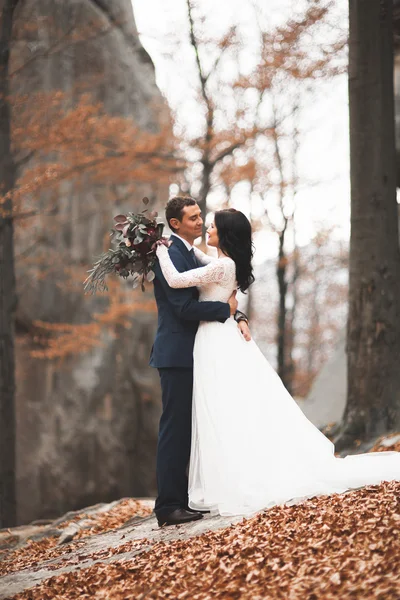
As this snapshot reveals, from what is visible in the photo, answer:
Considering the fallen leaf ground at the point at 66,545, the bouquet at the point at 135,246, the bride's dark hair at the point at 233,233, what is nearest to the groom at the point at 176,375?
the bouquet at the point at 135,246

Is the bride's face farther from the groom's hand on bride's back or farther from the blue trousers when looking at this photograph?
the blue trousers

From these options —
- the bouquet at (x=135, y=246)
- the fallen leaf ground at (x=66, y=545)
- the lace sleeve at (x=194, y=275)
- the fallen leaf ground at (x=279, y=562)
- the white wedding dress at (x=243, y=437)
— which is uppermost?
the bouquet at (x=135, y=246)

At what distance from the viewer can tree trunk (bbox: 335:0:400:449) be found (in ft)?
22.8

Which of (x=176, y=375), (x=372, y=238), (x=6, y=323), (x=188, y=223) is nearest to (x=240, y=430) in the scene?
(x=176, y=375)

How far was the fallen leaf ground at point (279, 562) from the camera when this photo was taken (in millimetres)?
3027

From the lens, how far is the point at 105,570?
3.97m

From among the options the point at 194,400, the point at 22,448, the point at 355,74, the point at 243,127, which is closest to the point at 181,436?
the point at 194,400

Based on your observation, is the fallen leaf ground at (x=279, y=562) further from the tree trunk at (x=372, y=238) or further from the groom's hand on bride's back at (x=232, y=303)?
the tree trunk at (x=372, y=238)

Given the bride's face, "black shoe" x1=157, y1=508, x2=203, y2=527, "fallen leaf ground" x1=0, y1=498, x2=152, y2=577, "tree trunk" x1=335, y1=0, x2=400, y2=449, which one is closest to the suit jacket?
the bride's face

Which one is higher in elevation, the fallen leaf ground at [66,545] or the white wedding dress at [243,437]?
the white wedding dress at [243,437]

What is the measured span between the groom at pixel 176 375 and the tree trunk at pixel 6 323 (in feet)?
12.0

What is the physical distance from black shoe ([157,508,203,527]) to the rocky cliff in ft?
33.4

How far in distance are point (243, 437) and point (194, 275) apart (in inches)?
46.2

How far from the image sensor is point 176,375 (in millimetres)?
4980
